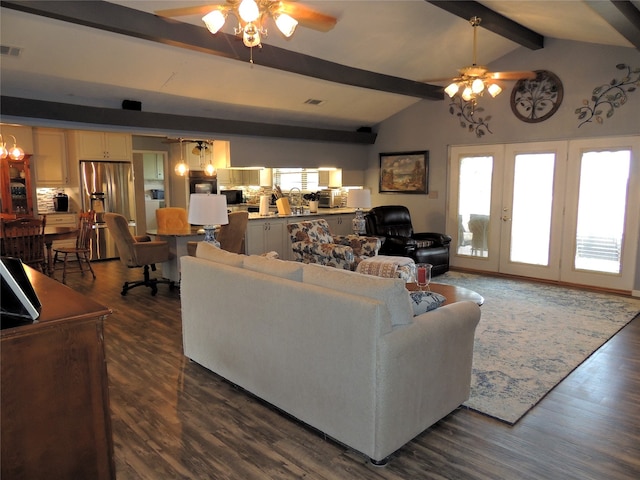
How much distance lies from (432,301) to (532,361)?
166 cm

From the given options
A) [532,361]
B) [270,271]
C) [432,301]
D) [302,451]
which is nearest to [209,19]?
[270,271]

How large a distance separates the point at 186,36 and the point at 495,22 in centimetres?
350

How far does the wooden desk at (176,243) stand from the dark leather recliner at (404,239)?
276 centimetres

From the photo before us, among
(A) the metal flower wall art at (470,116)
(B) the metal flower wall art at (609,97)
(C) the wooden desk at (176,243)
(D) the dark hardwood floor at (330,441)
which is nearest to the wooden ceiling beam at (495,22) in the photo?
(B) the metal flower wall art at (609,97)

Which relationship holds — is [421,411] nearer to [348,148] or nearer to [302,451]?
[302,451]

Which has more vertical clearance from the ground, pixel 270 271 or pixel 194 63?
pixel 194 63

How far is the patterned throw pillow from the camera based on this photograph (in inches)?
101

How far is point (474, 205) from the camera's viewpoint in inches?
302

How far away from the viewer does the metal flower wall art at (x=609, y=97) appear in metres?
5.79

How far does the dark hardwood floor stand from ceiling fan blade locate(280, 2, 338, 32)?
2.22 meters

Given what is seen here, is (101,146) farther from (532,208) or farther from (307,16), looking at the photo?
(532,208)

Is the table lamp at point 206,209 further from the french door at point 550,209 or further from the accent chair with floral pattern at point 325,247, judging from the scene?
the french door at point 550,209

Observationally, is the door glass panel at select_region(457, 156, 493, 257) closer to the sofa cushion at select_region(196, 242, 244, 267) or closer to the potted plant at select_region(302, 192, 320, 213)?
the potted plant at select_region(302, 192, 320, 213)

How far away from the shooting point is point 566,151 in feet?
21.2
